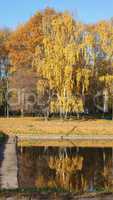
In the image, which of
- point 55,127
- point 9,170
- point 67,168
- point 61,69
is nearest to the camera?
point 9,170

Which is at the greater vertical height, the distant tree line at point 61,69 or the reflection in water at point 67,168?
the distant tree line at point 61,69

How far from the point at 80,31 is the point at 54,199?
129 feet

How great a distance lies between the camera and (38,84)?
47.7 metres

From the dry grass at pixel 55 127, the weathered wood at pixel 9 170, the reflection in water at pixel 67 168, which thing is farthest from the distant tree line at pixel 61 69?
the weathered wood at pixel 9 170

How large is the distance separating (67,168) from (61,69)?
24815 millimetres

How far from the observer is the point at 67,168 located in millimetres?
22047

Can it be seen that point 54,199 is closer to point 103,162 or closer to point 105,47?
point 103,162

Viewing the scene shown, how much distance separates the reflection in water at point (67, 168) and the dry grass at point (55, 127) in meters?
9.81

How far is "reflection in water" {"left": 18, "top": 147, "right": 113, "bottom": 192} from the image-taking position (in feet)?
54.6

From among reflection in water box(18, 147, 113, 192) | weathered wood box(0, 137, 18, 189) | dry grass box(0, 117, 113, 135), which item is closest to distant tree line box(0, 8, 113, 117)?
dry grass box(0, 117, 113, 135)

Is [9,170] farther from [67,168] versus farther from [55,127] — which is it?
[55,127]

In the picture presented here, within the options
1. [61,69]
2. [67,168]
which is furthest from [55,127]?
[67,168]

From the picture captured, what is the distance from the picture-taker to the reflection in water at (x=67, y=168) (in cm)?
1664

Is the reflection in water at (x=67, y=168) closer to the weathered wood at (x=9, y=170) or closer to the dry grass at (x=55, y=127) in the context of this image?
the weathered wood at (x=9, y=170)
